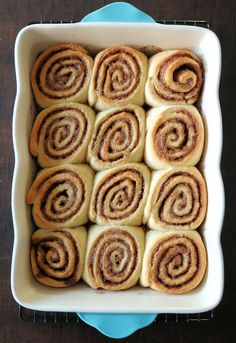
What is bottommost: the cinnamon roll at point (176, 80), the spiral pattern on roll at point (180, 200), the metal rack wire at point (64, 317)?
the metal rack wire at point (64, 317)

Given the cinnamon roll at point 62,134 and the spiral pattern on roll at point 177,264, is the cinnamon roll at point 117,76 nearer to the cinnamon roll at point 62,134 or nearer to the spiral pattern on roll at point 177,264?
the cinnamon roll at point 62,134

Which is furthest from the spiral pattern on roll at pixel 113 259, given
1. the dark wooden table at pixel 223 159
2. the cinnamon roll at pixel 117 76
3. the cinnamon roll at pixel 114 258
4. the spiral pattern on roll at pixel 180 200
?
the cinnamon roll at pixel 117 76

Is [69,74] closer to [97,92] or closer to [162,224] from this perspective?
[97,92]

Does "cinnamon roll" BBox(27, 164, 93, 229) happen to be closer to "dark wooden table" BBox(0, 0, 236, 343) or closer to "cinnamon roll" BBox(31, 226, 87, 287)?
"cinnamon roll" BBox(31, 226, 87, 287)

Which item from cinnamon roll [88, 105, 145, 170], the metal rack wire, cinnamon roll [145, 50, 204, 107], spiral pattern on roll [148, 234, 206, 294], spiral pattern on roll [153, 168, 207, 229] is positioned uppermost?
cinnamon roll [145, 50, 204, 107]

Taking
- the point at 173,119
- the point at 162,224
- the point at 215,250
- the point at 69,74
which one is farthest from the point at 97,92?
the point at 215,250

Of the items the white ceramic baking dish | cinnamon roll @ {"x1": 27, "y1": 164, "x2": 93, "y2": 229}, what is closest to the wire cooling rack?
the white ceramic baking dish
